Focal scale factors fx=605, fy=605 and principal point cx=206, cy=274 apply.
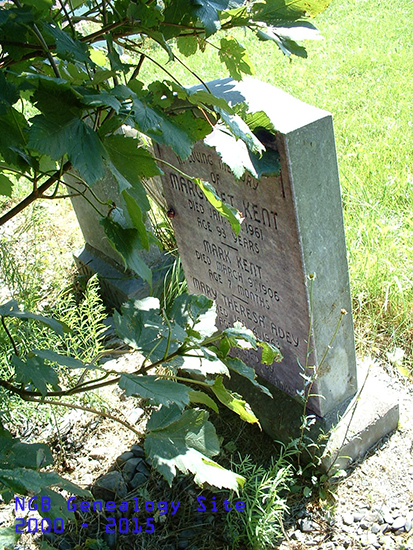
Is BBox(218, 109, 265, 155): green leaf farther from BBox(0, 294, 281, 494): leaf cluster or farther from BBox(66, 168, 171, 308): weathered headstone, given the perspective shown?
BBox(66, 168, 171, 308): weathered headstone

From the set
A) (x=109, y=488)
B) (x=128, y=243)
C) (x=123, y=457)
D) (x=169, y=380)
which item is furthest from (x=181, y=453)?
(x=123, y=457)

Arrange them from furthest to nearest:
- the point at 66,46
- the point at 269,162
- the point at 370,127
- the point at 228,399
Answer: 1. the point at 370,127
2. the point at 269,162
3. the point at 228,399
4. the point at 66,46

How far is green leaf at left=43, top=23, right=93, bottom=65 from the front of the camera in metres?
1.00

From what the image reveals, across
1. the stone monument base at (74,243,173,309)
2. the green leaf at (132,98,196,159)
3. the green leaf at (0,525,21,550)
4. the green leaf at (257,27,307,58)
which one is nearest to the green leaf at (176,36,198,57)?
the green leaf at (257,27,307,58)

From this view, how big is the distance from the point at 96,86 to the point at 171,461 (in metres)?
0.74

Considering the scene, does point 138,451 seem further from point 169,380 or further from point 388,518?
point 169,380

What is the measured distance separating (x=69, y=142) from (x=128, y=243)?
0.27 metres

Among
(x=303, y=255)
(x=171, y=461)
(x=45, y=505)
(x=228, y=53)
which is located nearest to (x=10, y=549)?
(x=45, y=505)

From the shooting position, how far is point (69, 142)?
0.93 meters

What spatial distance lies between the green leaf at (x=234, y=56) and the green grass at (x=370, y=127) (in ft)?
5.88

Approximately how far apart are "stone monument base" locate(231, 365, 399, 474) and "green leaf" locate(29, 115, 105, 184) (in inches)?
60.8

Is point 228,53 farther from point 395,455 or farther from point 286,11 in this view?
point 395,455

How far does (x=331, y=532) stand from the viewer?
7.09ft

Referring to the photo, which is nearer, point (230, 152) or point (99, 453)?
point (230, 152)
